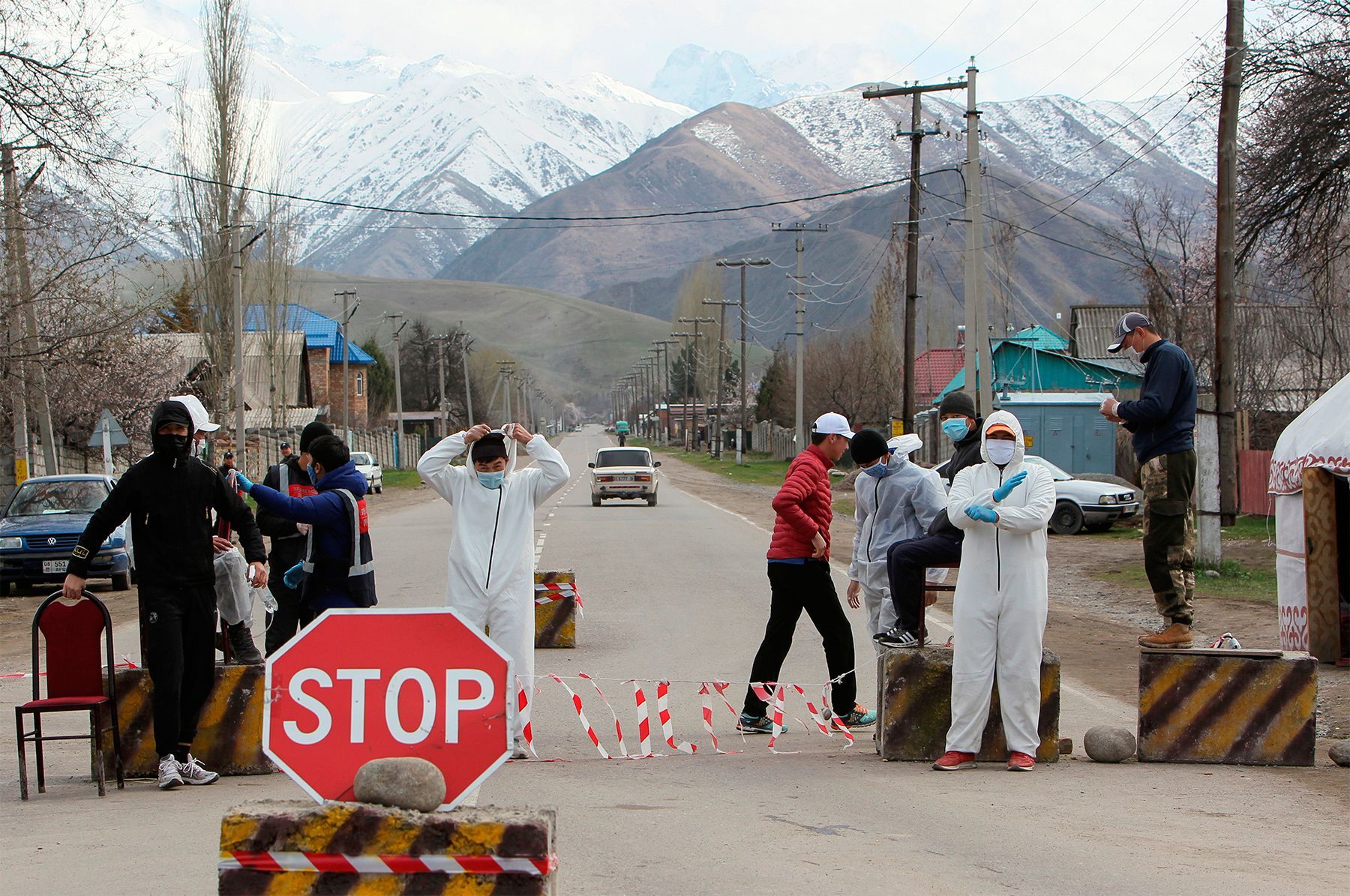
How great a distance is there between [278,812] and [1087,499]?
26.7 m

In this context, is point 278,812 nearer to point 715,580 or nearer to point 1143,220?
point 715,580

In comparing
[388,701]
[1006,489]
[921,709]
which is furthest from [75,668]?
[1006,489]

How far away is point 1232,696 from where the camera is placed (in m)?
8.54

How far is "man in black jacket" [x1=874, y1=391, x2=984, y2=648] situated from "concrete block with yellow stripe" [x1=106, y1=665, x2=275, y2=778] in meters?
3.81

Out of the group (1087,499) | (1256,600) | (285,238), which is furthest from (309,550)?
(285,238)

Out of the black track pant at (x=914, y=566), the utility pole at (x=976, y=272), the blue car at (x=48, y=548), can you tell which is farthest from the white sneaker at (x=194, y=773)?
the utility pole at (x=976, y=272)

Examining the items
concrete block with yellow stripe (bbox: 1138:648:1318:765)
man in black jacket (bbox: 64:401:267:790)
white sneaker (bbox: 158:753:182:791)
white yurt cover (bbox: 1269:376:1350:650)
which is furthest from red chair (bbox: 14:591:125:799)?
white yurt cover (bbox: 1269:376:1350:650)

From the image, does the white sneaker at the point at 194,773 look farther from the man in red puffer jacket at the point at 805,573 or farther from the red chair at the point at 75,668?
the man in red puffer jacket at the point at 805,573

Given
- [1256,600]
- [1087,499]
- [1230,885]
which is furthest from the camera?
[1087,499]

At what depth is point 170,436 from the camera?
304 inches

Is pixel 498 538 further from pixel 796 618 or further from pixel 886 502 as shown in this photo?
pixel 886 502

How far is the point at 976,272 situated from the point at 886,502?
1933cm

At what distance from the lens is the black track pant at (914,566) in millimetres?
8844

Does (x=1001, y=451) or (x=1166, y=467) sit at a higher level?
(x=1001, y=451)
